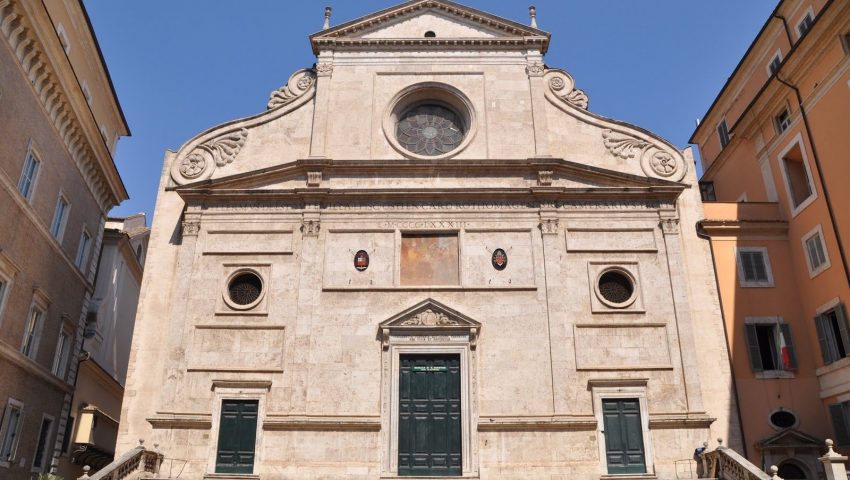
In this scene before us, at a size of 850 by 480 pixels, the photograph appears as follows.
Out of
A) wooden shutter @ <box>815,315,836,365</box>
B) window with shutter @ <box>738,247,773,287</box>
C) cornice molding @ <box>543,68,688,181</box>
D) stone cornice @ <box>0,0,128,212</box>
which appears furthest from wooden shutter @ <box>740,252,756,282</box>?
stone cornice @ <box>0,0,128,212</box>

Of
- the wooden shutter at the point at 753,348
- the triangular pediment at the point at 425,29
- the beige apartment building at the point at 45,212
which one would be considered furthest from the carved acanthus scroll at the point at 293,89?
the wooden shutter at the point at 753,348

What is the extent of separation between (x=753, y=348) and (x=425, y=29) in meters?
14.6

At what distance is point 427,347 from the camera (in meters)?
19.3

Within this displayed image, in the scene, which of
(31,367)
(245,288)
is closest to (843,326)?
(245,288)

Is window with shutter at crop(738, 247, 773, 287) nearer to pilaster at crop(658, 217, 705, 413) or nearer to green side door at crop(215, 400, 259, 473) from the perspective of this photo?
pilaster at crop(658, 217, 705, 413)

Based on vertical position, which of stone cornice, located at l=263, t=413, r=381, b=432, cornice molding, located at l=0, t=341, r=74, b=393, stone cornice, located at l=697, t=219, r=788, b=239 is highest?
stone cornice, located at l=697, t=219, r=788, b=239

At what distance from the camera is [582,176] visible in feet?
70.8

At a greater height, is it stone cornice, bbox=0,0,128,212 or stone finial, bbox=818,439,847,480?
stone cornice, bbox=0,0,128,212

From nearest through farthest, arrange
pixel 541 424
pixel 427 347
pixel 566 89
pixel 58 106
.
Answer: pixel 541 424
pixel 427 347
pixel 58 106
pixel 566 89

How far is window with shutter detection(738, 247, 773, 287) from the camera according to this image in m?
20.7

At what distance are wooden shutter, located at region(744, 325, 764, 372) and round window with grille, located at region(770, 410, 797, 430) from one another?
4.02ft

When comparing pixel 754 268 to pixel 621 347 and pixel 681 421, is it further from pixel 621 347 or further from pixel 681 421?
pixel 681 421

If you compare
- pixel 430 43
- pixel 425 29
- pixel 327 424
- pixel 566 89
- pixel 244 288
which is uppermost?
pixel 425 29

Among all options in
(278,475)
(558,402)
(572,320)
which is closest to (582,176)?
(572,320)
